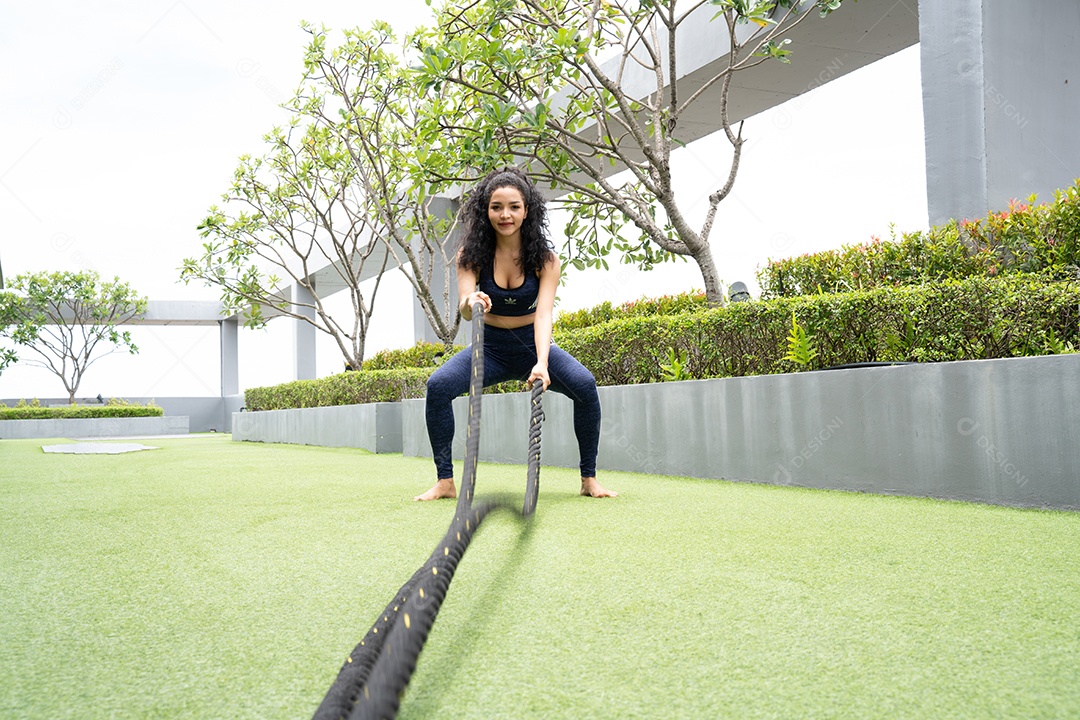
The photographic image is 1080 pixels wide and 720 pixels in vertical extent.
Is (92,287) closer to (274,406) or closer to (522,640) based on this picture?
(274,406)

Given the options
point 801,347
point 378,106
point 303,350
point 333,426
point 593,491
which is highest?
point 378,106

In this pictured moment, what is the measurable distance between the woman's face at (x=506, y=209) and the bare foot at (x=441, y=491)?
1.04 m

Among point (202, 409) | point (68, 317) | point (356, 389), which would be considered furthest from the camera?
point (202, 409)

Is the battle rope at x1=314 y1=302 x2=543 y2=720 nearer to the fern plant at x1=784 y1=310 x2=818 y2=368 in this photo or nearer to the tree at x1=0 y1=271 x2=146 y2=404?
the fern plant at x1=784 y1=310 x2=818 y2=368

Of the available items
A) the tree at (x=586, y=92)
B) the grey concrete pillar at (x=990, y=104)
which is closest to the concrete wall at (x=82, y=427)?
the tree at (x=586, y=92)

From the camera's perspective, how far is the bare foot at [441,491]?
2.95m

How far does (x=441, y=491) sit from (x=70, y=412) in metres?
19.4

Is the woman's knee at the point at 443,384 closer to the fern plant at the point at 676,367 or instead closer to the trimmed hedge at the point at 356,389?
the fern plant at the point at 676,367

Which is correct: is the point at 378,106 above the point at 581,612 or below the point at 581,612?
above

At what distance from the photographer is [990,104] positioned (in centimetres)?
417

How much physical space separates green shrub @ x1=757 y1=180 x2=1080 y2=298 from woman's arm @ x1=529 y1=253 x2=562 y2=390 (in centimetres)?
147

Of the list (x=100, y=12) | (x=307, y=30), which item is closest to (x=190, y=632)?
(x=307, y=30)

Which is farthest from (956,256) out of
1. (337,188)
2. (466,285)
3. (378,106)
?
(337,188)

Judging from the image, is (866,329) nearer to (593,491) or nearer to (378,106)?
(593,491)
